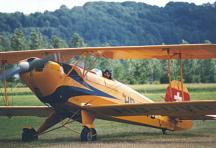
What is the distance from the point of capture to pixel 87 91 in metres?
12.3

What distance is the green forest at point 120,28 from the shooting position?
6362 cm

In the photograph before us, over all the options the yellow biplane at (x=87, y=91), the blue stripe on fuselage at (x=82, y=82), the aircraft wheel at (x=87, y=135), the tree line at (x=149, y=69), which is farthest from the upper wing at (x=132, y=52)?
the tree line at (x=149, y=69)

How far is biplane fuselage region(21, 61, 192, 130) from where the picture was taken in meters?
11.5

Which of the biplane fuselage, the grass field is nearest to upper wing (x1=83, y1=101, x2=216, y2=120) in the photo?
the biplane fuselage

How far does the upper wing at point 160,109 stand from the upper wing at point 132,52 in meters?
1.20

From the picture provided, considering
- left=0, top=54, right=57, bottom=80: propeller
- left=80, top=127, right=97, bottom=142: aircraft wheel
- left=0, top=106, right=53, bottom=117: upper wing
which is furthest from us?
left=0, top=106, right=53, bottom=117: upper wing

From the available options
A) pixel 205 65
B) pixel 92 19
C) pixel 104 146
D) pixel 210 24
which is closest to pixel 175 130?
pixel 104 146

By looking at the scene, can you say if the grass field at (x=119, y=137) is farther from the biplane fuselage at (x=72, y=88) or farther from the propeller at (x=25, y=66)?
the propeller at (x=25, y=66)

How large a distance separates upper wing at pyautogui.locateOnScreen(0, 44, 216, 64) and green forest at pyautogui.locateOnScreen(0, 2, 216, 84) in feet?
146

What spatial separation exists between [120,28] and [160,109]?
125 m

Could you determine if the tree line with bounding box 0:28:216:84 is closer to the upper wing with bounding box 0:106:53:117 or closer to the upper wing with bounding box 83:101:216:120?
the upper wing with bounding box 0:106:53:117

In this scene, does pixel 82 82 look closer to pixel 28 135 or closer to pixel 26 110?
pixel 28 135

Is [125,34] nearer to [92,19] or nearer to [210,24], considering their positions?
[92,19]

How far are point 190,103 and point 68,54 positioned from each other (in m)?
2.94
